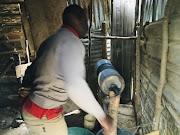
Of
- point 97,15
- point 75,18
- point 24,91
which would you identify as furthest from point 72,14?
point 97,15

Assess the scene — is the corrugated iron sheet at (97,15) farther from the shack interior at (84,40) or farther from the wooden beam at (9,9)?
the wooden beam at (9,9)

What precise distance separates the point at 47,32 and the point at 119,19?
2.63 m

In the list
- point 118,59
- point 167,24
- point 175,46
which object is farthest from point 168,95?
point 118,59

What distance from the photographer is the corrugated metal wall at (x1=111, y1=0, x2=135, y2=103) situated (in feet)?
15.4

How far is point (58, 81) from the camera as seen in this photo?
1788 millimetres

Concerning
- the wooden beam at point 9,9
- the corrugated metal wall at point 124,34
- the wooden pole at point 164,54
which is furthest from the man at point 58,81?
the wooden beam at point 9,9

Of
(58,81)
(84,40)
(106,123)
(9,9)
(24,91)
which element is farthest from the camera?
(84,40)

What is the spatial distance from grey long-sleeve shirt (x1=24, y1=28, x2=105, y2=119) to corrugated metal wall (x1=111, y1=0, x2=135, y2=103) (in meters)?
3.47

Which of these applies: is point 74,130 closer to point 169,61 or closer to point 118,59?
point 118,59

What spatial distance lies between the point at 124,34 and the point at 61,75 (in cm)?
373

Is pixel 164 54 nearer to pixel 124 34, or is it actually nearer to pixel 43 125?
pixel 43 125

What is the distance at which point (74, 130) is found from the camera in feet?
13.0

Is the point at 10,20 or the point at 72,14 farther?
the point at 10,20

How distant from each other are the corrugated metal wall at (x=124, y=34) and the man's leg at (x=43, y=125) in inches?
142
